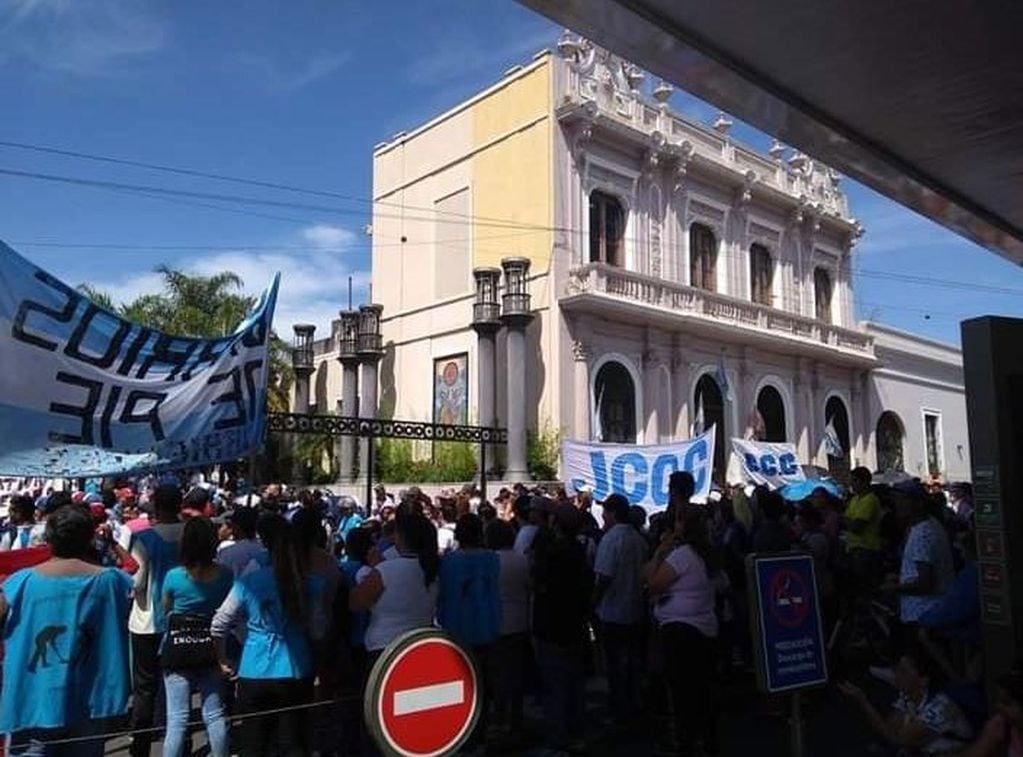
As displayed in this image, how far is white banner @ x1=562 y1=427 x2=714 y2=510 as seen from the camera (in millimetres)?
15133

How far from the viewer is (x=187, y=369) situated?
721cm

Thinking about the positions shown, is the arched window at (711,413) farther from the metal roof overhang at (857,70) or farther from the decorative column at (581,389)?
the metal roof overhang at (857,70)

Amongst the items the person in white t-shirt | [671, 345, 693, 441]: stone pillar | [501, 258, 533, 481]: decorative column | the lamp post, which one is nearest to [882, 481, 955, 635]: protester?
the person in white t-shirt

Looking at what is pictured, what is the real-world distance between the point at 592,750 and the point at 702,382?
21.1 m

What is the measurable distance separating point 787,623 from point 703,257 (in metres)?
23.8

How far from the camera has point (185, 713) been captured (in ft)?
17.5

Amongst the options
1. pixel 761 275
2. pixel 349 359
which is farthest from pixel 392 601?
pixel 761 275

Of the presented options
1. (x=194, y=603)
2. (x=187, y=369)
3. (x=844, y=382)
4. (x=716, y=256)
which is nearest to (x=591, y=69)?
(x=716, y=256)

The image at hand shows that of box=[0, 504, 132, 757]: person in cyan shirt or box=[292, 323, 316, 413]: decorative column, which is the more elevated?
box=[292, 323, 316, 413]: decorative column

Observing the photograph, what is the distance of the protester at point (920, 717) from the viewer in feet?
14.7

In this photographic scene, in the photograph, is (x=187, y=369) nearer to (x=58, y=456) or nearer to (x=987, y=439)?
(x=58, y=456)

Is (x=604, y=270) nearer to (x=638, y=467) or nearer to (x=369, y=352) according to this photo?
(x=369, y=352)

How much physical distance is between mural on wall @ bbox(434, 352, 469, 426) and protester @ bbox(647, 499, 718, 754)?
60.4ft

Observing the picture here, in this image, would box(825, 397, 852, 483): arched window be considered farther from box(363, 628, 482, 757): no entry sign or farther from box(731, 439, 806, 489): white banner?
box(363, 628, 482, 757): no entry sign
